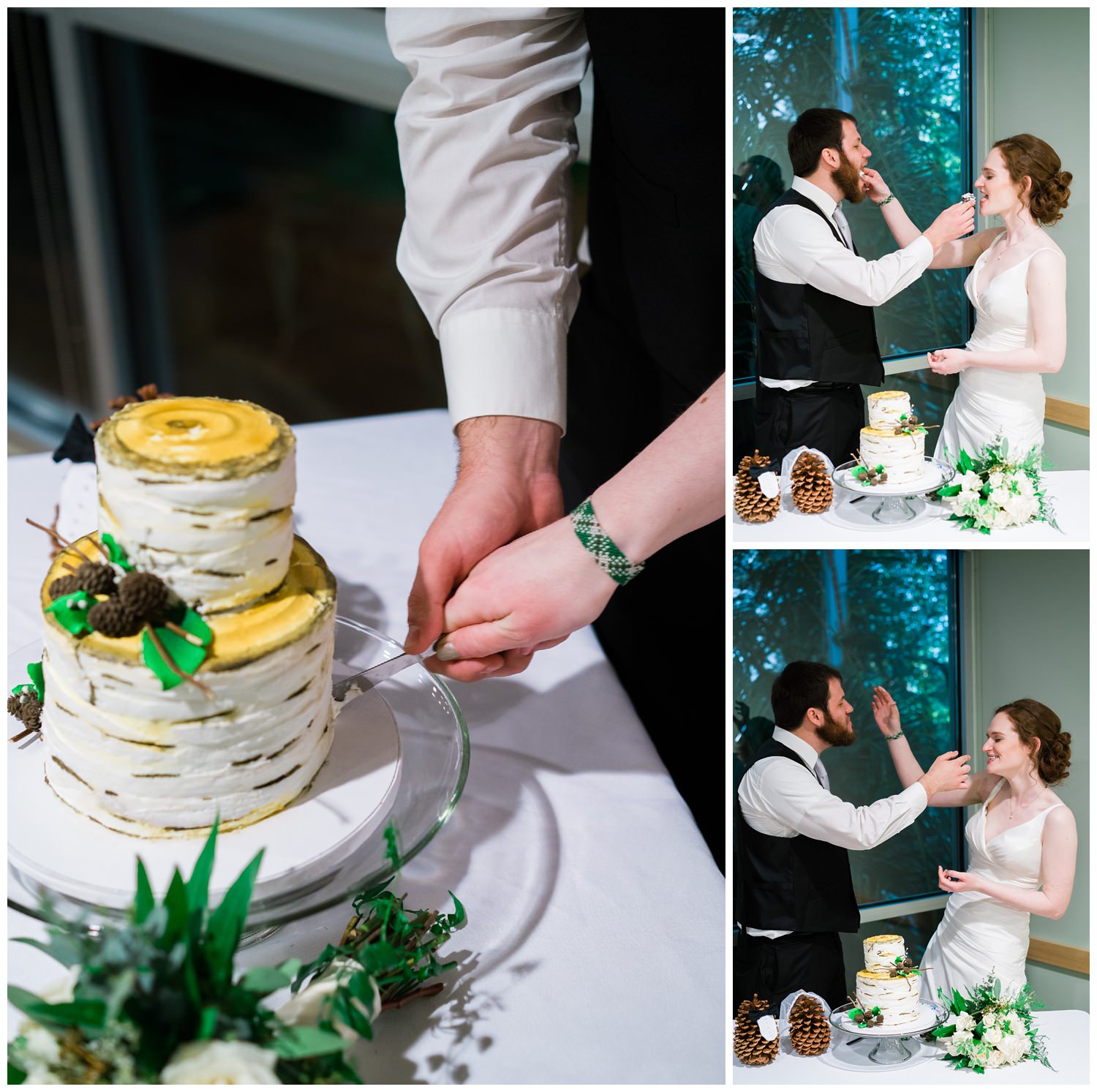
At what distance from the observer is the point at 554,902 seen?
891mm

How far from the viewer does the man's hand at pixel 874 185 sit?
0.71m

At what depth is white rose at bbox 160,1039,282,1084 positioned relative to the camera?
0.58 m

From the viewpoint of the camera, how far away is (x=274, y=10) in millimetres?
2615

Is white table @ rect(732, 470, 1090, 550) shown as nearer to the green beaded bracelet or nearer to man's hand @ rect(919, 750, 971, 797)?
man's hand @ rect(919, 750, 971, 797)

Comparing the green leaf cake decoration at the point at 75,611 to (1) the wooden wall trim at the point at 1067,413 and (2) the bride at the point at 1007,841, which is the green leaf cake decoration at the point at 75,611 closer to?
(2) the bride at the point at 1007,841

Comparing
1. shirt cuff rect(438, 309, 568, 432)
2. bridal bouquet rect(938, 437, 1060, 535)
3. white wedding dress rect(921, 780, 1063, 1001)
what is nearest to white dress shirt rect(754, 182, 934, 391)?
bridal bouquet rect(938, 437, 1060, 535)

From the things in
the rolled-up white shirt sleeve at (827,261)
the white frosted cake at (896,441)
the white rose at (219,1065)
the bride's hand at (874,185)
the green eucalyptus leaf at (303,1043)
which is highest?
the bride's hand at (874,185)

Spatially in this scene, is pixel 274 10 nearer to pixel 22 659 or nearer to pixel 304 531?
pixel 304 531

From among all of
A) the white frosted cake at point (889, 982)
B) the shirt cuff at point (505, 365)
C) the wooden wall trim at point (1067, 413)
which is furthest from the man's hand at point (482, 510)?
the wooden wall trim at point (1067, 413)

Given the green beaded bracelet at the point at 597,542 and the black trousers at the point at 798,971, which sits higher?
the green beaded bracelet at the point at 597,542

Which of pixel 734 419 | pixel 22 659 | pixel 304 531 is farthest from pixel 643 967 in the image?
pixel 304 531

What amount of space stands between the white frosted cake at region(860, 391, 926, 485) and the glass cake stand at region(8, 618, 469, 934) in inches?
15.4

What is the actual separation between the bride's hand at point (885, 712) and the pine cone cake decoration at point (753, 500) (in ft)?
0.49

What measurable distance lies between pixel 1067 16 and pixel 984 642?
42 cm
